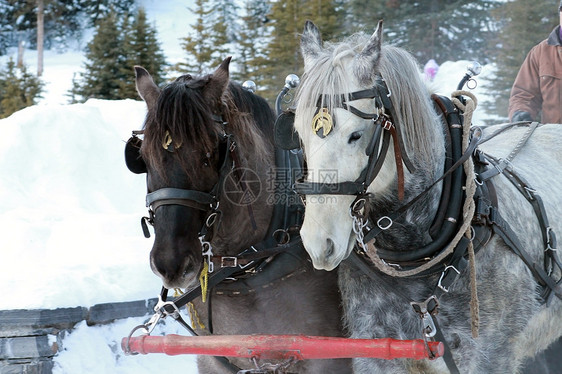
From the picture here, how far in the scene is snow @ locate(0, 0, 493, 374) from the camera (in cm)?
426

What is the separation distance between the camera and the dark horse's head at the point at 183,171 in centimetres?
266

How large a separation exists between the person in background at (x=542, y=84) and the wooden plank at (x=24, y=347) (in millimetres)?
3661

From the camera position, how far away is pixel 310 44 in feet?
8.98

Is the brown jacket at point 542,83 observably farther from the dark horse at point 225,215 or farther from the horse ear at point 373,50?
the horse ear at point 373,50

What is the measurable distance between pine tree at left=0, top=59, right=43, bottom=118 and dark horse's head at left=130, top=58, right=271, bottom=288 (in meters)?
12.3

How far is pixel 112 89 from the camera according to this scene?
14.1m

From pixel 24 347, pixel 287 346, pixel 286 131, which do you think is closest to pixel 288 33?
pixel 24 347

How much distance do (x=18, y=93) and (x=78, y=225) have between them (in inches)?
393

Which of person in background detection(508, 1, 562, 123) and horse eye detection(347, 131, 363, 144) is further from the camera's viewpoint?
person in background detection(508, 1, 562, 123)

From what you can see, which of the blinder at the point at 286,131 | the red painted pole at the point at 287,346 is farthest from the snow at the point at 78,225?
the red painted pole at the point at 287,346

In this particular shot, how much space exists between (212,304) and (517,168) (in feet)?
5.81

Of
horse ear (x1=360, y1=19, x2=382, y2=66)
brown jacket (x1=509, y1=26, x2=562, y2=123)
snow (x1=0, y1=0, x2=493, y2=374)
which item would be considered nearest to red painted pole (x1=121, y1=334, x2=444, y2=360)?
horse ear (x1=360, y1=19, x2=382, y2=66)

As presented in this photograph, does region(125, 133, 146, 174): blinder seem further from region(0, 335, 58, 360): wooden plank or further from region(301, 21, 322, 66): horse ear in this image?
region(0, 335, 58, 360): wooden plank

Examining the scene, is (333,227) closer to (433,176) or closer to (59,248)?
(433,176)
